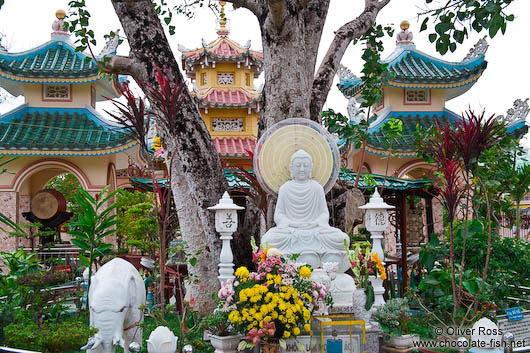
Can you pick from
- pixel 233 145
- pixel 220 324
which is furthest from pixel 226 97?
pixel 220 324

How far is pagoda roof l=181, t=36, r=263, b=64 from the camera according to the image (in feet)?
52.1

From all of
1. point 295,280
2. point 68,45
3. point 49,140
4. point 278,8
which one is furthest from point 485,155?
point 68,45

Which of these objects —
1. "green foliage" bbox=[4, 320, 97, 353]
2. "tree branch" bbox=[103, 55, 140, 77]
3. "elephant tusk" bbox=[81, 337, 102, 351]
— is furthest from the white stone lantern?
"tree branch" bbox=[103, 55, 140, 77]

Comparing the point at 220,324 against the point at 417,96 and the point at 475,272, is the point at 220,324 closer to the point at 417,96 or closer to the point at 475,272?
the point at 475,272

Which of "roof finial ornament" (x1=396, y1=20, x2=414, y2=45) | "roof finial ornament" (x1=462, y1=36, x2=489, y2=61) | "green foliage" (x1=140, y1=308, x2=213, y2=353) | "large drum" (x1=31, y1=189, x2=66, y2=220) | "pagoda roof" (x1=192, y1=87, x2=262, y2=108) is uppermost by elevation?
"roof finial ornament" (x1=396, y1=20, x2=414, y2=45)

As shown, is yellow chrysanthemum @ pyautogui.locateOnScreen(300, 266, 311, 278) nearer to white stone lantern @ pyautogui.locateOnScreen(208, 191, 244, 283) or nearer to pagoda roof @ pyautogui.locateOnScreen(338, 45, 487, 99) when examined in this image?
white stone lantern @ pyautogui.locateOnScreen(208, 191, 244, 283)

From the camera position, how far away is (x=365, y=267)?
520 centimetres

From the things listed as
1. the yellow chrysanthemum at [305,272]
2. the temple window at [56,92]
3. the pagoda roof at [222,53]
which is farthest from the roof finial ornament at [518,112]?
the temple window at [56,92]

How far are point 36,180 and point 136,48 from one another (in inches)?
511

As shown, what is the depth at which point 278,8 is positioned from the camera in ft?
19.7

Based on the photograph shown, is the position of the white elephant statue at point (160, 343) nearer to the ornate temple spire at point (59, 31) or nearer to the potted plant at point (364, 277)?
the potted plant at point (364, 277)

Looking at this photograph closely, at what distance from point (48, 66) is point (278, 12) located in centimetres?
1140

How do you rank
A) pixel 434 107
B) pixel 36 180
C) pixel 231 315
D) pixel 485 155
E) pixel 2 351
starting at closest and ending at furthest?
pixel 2 351 → pixel 231 315 → pixel 485 155 → pixel 434 107 → pixel 36 180

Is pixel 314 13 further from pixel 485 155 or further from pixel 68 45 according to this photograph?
pixel 68 45
